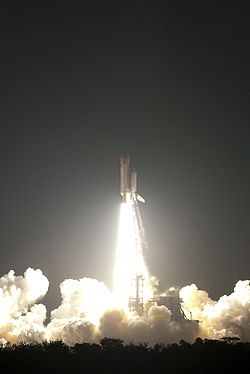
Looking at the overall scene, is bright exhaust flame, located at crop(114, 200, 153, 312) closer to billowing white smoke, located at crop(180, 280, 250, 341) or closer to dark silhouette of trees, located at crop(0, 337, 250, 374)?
billowing white smoke, located at crop(180, 280, 250, 341)

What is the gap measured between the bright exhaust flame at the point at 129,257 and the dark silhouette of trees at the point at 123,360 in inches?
1435

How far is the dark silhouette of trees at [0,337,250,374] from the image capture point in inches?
1414

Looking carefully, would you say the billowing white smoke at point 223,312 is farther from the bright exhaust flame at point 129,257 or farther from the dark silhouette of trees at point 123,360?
the dark silhouette of trees at point 123,360

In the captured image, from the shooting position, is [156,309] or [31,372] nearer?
[31,372]

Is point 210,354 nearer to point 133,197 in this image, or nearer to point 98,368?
point 98,368

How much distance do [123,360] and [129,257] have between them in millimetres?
42206

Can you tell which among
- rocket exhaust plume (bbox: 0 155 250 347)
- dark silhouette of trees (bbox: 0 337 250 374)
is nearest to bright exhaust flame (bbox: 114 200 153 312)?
rocket exhaust plume (bbox: 0 155 250 347)

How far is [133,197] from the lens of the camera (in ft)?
254

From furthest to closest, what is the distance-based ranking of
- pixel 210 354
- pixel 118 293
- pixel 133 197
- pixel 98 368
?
pixel 118 293, pixel 133 197, pixel 210 354, pixel 98 368

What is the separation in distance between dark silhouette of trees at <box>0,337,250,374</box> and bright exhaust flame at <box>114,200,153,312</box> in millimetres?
36450

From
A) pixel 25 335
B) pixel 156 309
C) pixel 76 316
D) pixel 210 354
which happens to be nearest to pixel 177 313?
pixel 156 309

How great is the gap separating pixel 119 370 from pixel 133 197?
42.1 m

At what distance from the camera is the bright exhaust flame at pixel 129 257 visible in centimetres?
8006

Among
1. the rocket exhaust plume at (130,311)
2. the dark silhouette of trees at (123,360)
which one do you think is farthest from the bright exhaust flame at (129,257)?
the dark silhouette of trees at (123,360)
